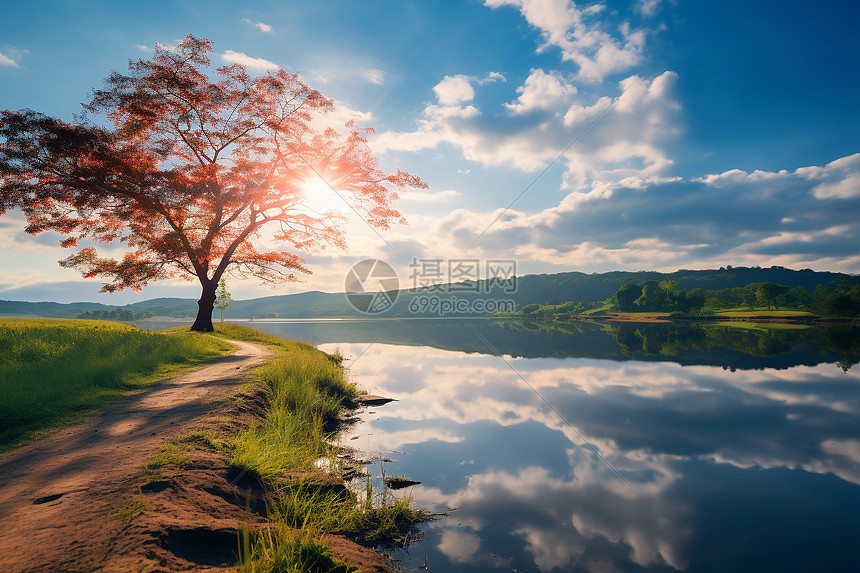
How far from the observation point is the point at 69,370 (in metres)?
10.7

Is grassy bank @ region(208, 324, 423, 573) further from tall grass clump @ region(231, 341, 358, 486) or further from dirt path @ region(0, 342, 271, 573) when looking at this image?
dirt path @ region(0, 342, 271, 573)

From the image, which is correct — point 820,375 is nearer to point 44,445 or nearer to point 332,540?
point 332,540

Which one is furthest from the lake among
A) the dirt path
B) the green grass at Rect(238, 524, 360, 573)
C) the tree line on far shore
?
the tree line on far shore

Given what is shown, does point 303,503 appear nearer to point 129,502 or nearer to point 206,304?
point 129,502

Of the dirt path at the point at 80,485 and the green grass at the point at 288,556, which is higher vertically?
the dirt path at the point at 80,485

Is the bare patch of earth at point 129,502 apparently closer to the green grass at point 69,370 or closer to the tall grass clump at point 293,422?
the tall grass clump at point 293,422

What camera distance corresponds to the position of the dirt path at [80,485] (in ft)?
11.3

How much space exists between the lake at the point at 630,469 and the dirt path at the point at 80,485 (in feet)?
12.0

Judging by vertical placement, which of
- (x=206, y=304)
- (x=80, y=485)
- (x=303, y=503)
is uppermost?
(x=206, y=304)

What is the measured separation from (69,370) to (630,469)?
15.3 meters

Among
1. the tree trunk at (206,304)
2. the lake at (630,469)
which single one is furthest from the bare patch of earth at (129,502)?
the tree trunk at (206,304)

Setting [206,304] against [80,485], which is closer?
[80,485]

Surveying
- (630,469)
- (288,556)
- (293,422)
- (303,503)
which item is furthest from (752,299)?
(288,556)

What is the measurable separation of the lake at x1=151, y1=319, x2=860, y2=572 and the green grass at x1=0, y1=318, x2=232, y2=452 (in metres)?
6.65
